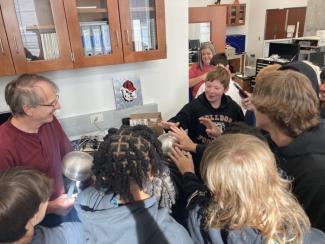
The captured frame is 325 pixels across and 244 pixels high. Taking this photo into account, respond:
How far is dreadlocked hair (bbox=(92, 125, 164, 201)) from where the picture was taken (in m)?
0.80

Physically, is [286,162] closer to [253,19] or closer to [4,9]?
[4,9]

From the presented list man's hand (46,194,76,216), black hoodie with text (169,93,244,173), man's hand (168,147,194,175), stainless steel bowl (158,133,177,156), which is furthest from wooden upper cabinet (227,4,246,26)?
man's hand (46,194,76,216)

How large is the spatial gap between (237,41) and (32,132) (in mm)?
6300

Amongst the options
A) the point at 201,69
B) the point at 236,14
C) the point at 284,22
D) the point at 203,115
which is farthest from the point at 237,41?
the point at 203,115

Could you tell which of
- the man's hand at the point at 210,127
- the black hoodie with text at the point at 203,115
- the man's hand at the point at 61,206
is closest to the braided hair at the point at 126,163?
the man's hand at the point at 61,206

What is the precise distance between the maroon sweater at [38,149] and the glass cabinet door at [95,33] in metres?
0.52

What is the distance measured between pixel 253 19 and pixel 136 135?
22.5 ft

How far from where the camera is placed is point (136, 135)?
0.87 meters

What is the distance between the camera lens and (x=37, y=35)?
5.13 ft

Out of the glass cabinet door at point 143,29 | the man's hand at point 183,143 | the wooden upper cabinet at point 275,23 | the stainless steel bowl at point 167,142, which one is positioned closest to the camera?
the stainless steel bowl at point 167,142

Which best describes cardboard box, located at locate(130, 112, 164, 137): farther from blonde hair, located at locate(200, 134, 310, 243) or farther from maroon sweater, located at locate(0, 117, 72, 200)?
blonde hair, located at locate(200, 134, 310, 243)

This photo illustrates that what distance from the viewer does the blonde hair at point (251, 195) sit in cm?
73

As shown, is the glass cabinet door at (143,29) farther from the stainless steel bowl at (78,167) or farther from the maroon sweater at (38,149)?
the stainless steel bowl at (78,167)

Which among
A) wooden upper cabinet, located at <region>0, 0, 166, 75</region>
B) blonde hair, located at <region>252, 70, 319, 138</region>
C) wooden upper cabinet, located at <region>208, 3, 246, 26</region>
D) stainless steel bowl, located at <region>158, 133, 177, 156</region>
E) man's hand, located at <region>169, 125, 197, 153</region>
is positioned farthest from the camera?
wooden upper cabinet, located at <region>208, 3, 246, 26</region>
